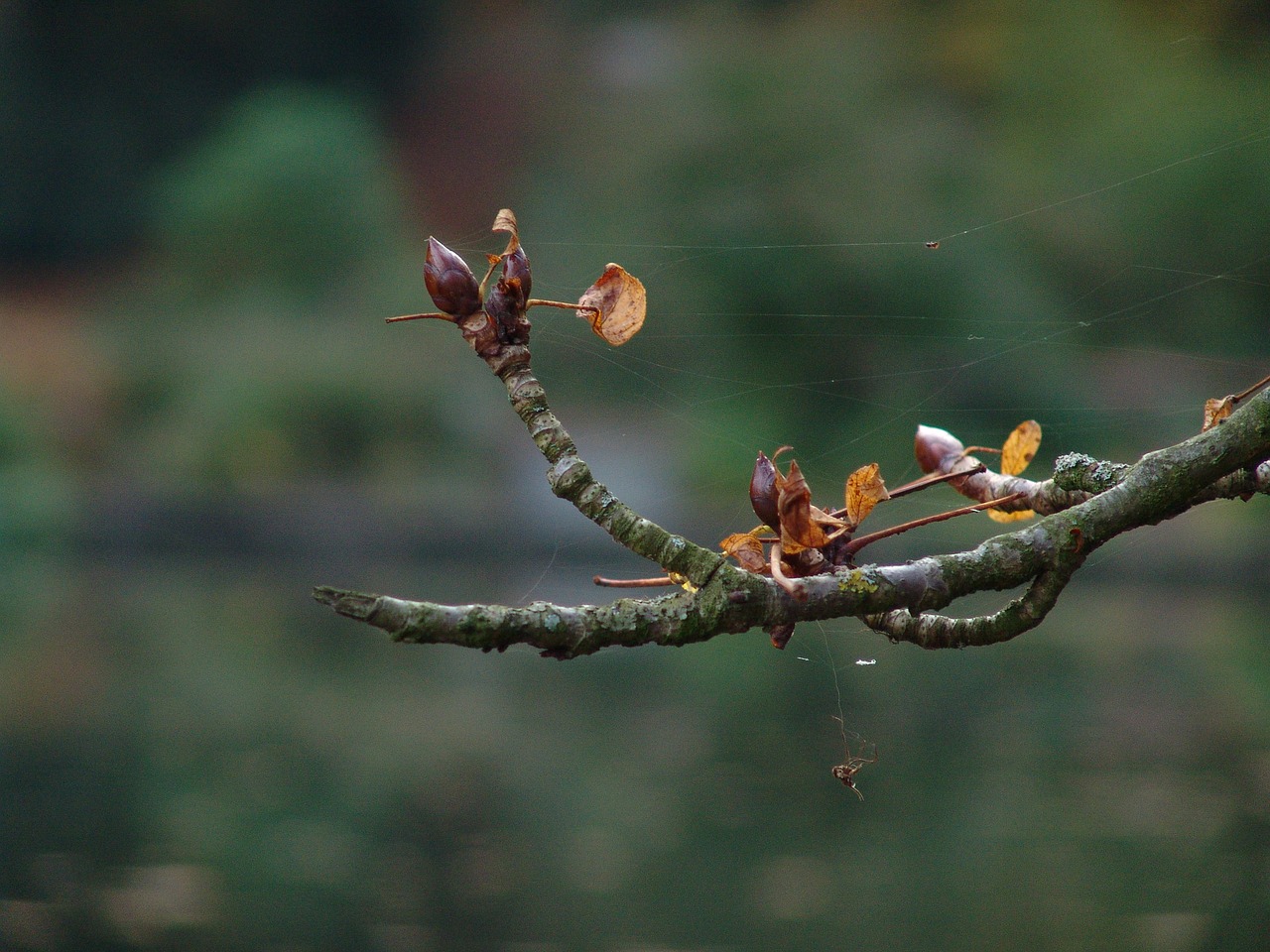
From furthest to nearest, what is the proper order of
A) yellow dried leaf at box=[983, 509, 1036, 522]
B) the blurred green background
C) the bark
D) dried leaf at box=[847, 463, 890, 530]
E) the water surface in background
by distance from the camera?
the blurred green background
the water surface in background
yellow dried leaf at box=[983, 509, 1036, 522]
dried leaf at box=[847, 463, 890, 530]
the bark

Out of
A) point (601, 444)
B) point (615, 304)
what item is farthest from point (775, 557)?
point (601, 444)

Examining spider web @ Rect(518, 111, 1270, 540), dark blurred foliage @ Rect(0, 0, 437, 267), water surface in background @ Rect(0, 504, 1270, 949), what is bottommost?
water surface in background @ Rect(0, 504, 1270, 949)

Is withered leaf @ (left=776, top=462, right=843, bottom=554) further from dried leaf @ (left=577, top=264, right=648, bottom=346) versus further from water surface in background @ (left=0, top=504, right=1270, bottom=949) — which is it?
water surface in background @ (left=0, top=504, right=1270, bottom=949)

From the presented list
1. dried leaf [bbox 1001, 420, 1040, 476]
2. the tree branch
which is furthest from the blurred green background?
the tree branch

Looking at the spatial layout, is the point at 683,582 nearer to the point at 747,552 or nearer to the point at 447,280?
the point at 747,552

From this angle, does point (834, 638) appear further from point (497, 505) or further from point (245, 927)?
point (245, 927)

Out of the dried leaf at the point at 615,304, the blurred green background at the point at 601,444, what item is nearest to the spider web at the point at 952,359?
the blurred green background at the point at 601,444

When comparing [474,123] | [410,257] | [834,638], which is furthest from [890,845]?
[474,123]
